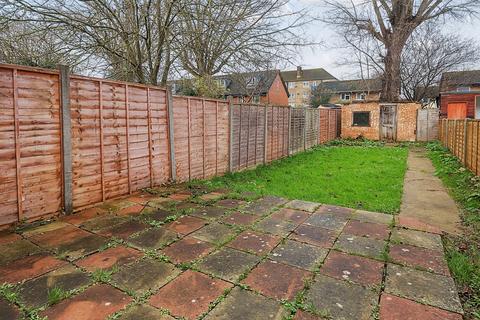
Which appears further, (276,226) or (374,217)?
(374,217)

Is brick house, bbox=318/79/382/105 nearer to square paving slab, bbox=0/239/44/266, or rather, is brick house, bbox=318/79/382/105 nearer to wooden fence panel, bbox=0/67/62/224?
wooden fence panel, bbox=0/67/62/224

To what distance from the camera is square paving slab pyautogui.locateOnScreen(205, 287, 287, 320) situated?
6.49ft

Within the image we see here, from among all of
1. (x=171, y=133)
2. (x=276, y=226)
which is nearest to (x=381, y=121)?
(x=171, y=133)

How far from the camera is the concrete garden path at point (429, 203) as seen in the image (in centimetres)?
411

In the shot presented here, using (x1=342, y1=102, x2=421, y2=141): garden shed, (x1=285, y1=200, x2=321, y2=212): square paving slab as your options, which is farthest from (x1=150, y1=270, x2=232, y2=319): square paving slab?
(x1=342, y1=102, x2=421, y2=141): garden shed

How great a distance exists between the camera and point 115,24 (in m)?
7.15

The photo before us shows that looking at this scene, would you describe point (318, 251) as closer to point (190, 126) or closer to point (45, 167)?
point (45, 167)

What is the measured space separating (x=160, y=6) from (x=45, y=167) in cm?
487

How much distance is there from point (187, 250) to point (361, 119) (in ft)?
56.9

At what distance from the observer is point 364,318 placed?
1.98 meters

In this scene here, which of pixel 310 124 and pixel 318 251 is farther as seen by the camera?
pixel 310 124

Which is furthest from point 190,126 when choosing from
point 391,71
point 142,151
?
point 391,71

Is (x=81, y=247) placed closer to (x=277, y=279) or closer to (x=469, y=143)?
(x=277, y=279)

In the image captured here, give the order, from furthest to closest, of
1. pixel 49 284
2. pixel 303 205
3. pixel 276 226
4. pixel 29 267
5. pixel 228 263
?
pixel 303 205 < pixel 276 226 < pixel 228 263 < pixel 29 267 < pixel 49 284
